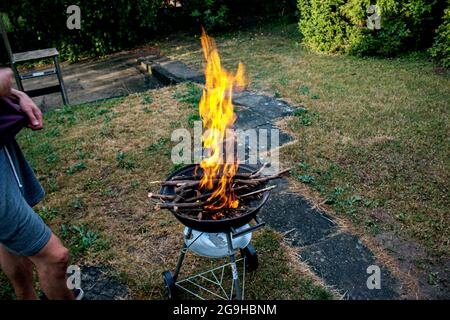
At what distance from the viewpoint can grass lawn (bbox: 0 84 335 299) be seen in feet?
10.3

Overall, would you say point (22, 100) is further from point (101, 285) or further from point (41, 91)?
point (41, 91)

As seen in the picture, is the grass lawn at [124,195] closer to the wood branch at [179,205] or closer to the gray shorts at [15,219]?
the wood branch at [179,205]

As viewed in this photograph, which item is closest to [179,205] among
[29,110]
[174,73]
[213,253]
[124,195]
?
[213,253]

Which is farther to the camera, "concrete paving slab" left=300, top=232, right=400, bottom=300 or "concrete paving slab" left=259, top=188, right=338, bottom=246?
"concrete paving slab" left=259, top=188, right=338, bottom=246

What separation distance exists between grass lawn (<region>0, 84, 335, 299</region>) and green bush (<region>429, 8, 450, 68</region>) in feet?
16.1

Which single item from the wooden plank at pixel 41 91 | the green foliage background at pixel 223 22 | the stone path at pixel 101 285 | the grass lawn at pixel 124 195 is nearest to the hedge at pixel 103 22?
the green foliage background at pixel 223 22

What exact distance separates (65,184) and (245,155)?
7.58ft

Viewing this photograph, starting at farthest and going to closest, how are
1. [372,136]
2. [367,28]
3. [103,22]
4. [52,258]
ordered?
[103,22], [367,28], [372,136], [52,258]

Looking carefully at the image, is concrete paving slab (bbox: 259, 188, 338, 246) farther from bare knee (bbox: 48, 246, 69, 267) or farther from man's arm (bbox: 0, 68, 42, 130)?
man's arm (bbox: 0, 68, 42, 130)

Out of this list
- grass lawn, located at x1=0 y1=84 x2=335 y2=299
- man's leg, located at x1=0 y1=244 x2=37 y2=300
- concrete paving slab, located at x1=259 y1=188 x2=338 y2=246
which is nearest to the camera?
man's leg, located at x1=0 y1=244 x2=37 y2=300

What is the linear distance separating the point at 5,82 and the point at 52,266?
3.86 ft

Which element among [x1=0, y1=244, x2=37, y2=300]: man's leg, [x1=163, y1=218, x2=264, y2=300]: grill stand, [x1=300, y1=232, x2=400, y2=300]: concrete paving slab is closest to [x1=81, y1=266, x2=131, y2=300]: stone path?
[x1=163, y1=218, x2=264, y2=300]: grill stand

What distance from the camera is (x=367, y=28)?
7781 mm

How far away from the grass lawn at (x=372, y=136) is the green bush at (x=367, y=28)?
1.07 feet
